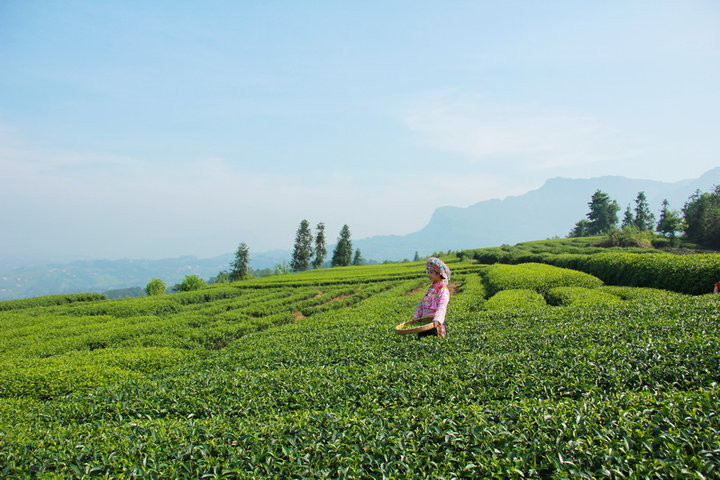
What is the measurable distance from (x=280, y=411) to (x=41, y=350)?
40.4 ft

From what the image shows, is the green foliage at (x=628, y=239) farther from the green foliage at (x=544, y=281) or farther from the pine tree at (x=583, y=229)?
the pine tree at (x=583, y=229)

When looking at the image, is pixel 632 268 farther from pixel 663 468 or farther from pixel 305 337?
pixel 663 468

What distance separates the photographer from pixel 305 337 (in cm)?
1030

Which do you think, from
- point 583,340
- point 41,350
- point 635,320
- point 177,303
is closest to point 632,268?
point 635,320

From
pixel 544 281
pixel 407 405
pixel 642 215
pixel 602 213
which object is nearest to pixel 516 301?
pixel 544 281

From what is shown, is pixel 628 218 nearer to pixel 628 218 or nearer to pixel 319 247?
pixel 628 218

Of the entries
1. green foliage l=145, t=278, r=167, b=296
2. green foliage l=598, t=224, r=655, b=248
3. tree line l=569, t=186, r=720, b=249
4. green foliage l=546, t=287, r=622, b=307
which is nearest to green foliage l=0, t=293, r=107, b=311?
green foliage l=145, t=278, r=167, b=296

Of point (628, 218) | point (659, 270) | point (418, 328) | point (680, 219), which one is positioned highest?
point (628, 218)

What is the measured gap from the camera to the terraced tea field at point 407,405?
3010 millimetres

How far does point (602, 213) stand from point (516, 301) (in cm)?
6948

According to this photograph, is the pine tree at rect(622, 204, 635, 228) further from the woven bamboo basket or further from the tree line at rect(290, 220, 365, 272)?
the woven bamboo basket

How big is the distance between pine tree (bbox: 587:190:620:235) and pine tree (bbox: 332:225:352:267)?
48.2 metres

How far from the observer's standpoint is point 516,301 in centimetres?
1341

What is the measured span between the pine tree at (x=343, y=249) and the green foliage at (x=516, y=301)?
54819mm
